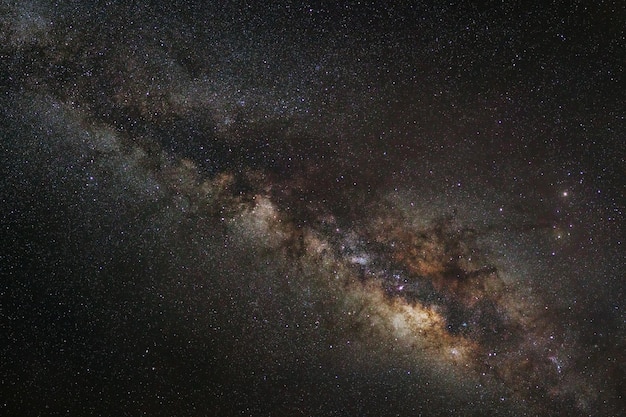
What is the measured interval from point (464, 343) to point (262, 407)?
426 centimetres

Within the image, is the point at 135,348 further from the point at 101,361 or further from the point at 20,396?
the point at 20,396

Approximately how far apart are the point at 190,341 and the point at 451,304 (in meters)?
5.06

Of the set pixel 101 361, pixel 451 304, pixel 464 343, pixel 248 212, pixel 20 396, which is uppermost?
pixel 248 212

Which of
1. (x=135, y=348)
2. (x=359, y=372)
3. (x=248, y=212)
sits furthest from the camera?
(x=135, y=348)

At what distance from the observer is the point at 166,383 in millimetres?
8586

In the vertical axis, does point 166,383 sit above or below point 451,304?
below

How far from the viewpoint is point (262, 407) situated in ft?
27.9

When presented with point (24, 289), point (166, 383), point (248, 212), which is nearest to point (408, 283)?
point (248, 212)

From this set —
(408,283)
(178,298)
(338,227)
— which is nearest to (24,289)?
(178,298)

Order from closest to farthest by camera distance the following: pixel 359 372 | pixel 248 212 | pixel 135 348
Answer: pixel 248 212, pixel 359 372, pixel 135 348

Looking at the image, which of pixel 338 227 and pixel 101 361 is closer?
pixel 338 227

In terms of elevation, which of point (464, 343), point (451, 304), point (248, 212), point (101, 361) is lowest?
point (101, 361)

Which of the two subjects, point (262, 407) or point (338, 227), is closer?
point (338, 227)

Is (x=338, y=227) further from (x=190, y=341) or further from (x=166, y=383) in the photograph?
(x=166, y=383)
